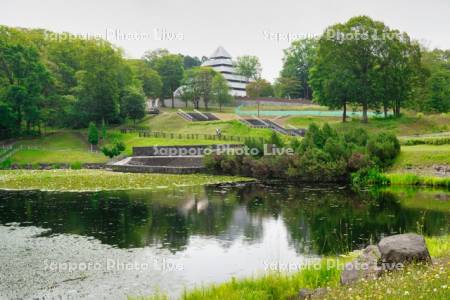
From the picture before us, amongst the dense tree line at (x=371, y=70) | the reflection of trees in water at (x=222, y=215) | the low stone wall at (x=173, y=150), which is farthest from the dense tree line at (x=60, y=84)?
the reflection of trees in water at (x=222, y=215)

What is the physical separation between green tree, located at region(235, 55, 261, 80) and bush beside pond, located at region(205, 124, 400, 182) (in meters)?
74.7

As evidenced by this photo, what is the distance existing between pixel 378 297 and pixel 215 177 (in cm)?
2991

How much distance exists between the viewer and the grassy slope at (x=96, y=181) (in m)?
32.5

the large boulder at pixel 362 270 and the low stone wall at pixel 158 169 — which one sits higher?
the large boulder at pixel 362 270

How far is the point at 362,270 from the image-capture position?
10.9 metres

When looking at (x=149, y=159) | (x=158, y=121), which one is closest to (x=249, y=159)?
(x=149, y=159)

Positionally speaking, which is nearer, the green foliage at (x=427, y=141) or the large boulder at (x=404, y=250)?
the large boulder at (x=404, y=250)

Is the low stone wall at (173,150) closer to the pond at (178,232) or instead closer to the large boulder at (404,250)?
the pond at (178,232)

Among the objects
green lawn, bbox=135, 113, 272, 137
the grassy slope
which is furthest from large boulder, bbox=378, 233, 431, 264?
green lawn, bbox=135, 113, 272, 137

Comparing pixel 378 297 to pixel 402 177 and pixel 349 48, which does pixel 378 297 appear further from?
pixel 349 48

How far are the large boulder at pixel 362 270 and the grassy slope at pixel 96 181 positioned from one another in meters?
21.8

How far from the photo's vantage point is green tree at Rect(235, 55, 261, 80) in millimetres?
113000

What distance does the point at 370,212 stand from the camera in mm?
23578

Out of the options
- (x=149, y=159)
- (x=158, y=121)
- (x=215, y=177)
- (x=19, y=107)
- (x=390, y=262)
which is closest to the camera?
(x=390, y=262)
